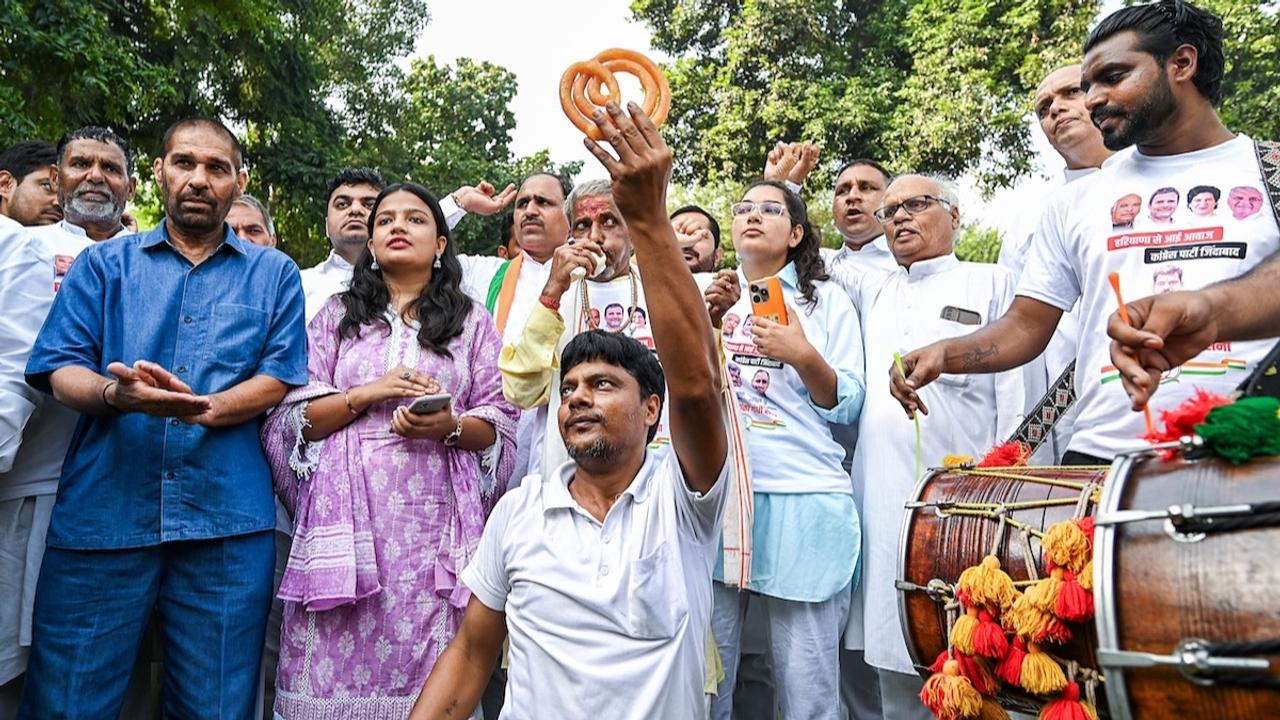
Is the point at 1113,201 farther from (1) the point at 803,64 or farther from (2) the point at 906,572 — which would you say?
(1) the point at 803,64

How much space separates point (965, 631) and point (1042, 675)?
0.23m

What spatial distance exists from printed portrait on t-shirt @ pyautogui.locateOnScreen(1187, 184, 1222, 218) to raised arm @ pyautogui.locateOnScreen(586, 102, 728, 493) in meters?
1.45

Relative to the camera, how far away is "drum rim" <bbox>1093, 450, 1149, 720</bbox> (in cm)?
204

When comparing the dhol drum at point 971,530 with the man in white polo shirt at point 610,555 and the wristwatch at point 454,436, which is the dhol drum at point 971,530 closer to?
the man in white polo shirt at point 610,555

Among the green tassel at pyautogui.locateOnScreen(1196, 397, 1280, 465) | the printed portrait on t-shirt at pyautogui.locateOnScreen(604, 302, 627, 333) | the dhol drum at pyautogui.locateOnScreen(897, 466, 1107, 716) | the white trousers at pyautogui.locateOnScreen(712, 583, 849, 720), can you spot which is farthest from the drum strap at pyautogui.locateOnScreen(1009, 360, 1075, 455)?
the printed portrait on t-shirt at pyautogui.locateOnScreen(604, 302, 627, 333)

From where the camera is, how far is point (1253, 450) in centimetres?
197

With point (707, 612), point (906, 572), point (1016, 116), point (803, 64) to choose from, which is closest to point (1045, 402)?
point (906, 572)

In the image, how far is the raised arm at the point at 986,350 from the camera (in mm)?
3314

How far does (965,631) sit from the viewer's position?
2.54m

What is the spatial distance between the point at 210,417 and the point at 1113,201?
2.96 metres

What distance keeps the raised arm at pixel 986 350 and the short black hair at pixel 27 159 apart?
4506 mm

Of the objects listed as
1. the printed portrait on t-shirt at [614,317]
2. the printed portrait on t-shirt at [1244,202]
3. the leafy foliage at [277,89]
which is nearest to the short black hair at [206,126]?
the printed portrait on t-shirt at [614,317]

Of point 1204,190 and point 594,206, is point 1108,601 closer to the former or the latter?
point 1204,190

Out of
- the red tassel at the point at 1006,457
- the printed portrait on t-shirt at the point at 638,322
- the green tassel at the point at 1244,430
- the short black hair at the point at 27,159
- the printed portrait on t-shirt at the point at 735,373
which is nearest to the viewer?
the green tassel at the point at 1244,430
